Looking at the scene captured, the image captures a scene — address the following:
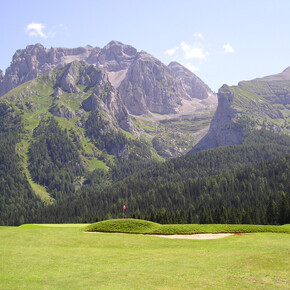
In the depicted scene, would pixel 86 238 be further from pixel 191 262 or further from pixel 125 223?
pixel 191 262

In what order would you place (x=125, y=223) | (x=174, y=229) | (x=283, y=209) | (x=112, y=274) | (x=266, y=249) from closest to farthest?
(x=112, y=274) → (x=266, y=249) → (x=174, y=229) → (x=125, y=223) → (x=283, y=209)

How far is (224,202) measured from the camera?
16575 cm

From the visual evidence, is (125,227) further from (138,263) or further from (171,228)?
(138,263)

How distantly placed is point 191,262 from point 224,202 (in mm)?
139632

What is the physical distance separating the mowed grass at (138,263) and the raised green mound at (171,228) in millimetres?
9857

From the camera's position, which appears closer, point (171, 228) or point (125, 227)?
point (171, 228)

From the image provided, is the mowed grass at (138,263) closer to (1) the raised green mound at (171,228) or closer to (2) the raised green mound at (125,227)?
(1) the raised green mound at (171,228)

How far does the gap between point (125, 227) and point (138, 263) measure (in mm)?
30032

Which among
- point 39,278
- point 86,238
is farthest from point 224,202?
point 39,278

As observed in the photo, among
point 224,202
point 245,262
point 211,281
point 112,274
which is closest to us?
point 211,281

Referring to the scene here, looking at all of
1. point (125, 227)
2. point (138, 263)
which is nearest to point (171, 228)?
point (125, 227)

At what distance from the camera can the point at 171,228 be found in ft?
199

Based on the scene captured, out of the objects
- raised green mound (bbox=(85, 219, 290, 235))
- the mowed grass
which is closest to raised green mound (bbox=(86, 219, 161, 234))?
raised green mound (bbox=(85, 219, 290, 235))

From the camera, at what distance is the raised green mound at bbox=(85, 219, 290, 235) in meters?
59.7
